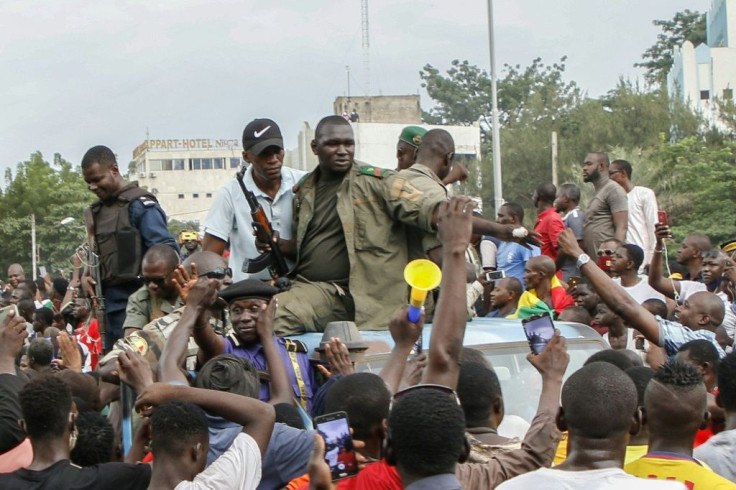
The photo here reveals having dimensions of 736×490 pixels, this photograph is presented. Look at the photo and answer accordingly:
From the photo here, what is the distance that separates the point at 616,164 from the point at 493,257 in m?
1.64

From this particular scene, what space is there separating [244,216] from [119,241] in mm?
840

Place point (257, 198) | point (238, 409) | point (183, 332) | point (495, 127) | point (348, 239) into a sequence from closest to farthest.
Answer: point (238, 409)
point (183, 332)
point (348, 239)
point (257, 198)
point (495, 127)

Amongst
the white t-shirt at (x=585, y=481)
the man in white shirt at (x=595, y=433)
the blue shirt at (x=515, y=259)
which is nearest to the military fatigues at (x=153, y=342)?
the man in white shirt at (x=595, y=433)

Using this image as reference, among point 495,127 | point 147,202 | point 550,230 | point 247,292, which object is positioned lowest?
point 247,292

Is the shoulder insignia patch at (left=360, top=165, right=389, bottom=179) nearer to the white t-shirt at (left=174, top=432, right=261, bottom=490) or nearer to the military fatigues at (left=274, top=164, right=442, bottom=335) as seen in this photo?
the military fatigues at (left=274, top=164, right=442, bottom=335)

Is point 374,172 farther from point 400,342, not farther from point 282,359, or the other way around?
point 400,342

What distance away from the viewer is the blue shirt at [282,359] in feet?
19.8

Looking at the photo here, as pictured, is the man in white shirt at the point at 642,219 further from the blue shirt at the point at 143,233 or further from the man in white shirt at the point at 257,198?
the blue shirt at the point at 143,233

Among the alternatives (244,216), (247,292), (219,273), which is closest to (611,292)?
(247,292)

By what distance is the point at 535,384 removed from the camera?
243 inches

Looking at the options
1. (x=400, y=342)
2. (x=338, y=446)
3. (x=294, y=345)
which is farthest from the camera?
(x=294, y=345)

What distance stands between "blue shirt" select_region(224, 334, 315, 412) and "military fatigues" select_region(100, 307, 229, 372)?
22 cm

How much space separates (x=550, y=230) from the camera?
1089 cm

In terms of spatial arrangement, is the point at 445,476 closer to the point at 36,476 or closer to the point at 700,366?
the point at 36,476
